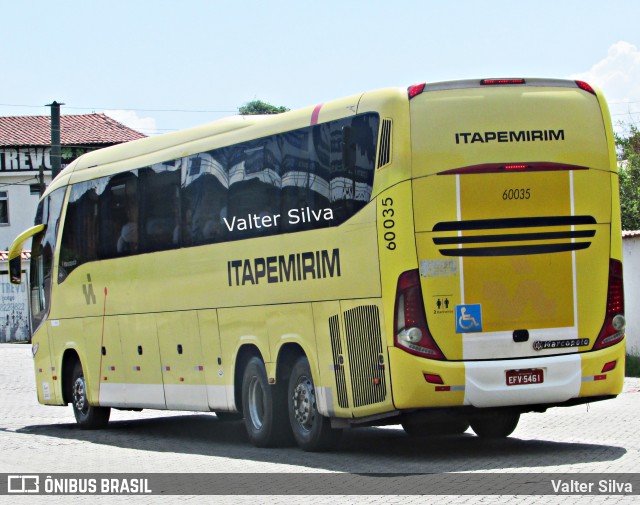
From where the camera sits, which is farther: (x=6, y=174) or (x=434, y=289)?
(x=6, y=174)

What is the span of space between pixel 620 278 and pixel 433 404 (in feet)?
7.89

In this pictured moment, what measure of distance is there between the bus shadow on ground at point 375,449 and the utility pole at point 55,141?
27.3m

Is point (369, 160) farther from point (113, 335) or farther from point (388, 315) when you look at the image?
point (113, 335)

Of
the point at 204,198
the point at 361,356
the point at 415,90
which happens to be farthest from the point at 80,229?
the point at 415,90

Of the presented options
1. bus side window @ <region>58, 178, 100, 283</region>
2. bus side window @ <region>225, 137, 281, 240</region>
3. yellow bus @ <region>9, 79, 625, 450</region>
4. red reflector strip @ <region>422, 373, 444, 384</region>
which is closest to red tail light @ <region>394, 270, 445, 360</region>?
yellow bus @ <region>9, 79, 625, 450</region>

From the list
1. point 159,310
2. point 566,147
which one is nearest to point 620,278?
point 566,147

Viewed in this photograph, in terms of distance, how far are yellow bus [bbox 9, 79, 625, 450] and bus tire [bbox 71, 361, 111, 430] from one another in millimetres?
4605

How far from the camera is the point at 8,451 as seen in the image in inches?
645

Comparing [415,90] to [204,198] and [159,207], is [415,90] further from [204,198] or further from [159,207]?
[159,207]

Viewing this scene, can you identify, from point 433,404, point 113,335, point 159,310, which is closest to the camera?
point 433,404

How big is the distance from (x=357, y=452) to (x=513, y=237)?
10.3ft

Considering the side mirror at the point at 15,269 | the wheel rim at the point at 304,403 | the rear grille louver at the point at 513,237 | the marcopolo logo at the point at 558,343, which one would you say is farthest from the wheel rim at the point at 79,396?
the marcopolo logo at the point at 558,343

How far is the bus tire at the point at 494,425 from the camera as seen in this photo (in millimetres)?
15594

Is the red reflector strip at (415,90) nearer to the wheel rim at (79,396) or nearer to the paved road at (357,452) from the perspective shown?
the paved road at (357,452)
